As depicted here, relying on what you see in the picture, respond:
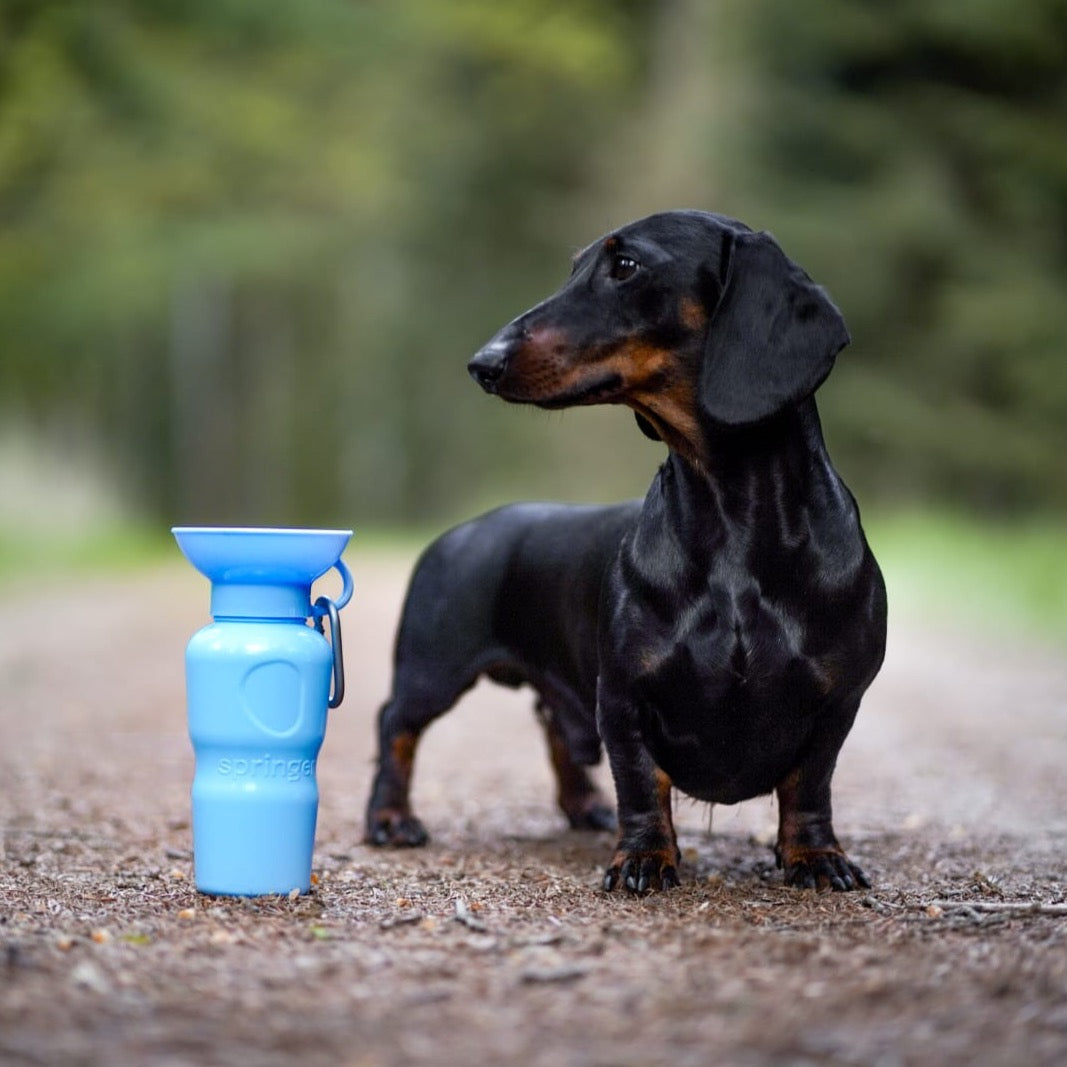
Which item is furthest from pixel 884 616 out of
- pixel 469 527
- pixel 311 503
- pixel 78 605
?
pixel 311 503

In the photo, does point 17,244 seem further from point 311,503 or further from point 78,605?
point 311,503

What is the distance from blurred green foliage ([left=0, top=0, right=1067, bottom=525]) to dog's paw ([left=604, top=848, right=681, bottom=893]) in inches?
302

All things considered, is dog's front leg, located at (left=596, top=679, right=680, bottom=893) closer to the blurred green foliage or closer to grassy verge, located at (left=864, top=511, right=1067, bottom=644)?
grassy verge, located at (left=864, top=511, right=1067, bottom=644)

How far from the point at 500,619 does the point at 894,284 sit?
58.3 feet

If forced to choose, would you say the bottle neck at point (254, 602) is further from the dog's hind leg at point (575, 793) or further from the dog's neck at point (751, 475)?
the dog's hind leg at point (575, 793)

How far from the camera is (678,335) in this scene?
333 cm

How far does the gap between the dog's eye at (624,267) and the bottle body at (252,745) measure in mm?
1023

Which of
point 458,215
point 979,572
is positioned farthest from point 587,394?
point 458,215

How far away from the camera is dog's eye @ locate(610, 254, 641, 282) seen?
3330mm

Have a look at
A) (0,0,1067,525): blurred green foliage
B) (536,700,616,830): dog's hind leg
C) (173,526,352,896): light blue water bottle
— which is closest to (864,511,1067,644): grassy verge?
(0,0,1067,525): blurred green foliage

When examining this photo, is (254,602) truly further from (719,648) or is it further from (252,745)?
(719,648)

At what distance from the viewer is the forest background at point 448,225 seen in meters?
18.1

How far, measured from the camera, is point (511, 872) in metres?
3.71

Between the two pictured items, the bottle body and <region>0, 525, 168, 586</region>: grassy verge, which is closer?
the bottle body
